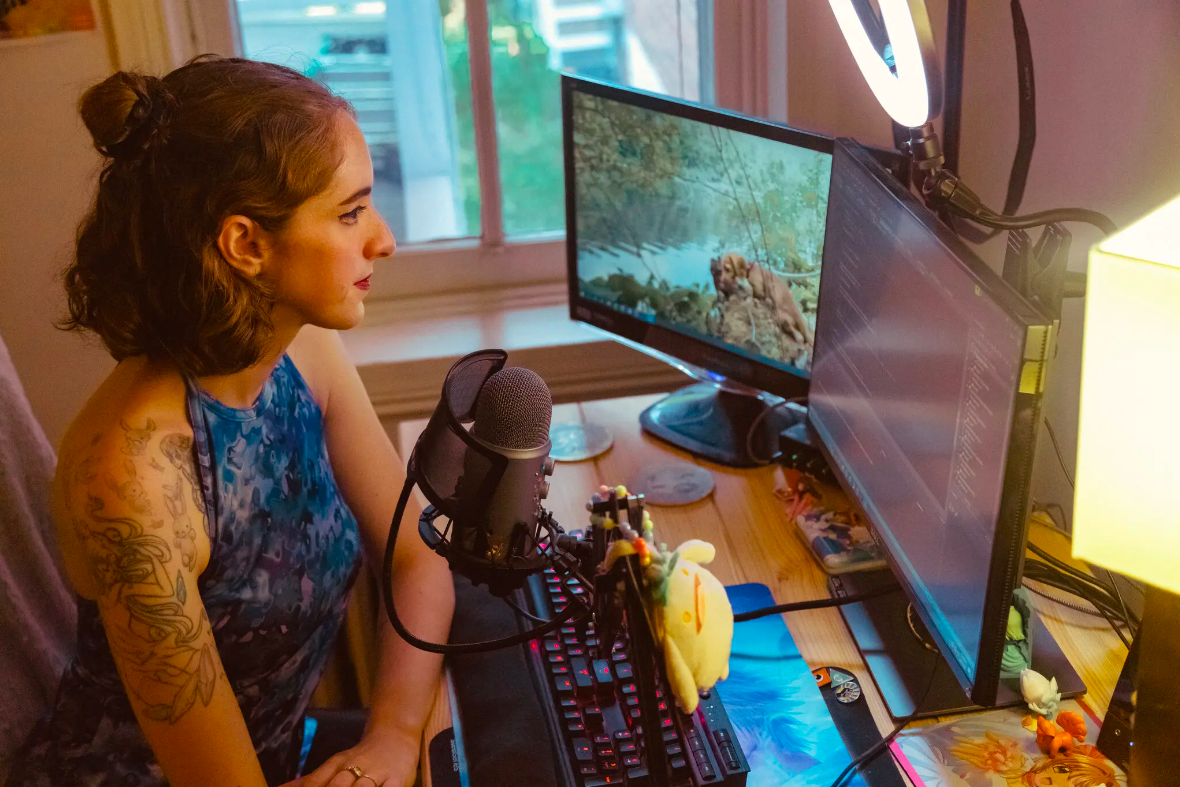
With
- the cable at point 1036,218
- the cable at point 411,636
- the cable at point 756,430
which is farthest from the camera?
the cable at point 756,430

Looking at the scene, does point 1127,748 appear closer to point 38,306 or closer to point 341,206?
point 341,206

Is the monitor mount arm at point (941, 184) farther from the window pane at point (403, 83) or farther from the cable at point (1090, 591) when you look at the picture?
the window pane at point (403, 83)

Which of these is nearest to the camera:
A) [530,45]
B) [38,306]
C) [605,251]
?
[605,251]

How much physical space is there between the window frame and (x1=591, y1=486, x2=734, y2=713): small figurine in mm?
1157

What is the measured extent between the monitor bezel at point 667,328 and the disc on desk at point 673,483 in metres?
0.14

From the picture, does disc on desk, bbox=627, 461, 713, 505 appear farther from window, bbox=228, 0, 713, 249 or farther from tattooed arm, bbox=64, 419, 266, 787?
window, bbox=228, 0, 713, 249

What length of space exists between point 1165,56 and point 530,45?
1.04 meters

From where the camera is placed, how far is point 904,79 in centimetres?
95

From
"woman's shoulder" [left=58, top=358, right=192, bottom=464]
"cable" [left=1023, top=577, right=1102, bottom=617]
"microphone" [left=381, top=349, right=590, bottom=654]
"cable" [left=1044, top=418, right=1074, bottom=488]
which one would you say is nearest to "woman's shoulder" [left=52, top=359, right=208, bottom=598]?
"woman's shoulder" [left=58, top=358, right=192, bottom=464]

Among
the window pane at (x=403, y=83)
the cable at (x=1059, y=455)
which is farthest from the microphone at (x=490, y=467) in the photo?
the window pane at (x=403, y=83)

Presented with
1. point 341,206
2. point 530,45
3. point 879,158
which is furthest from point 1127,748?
point 530,45

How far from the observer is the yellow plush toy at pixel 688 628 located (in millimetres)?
687

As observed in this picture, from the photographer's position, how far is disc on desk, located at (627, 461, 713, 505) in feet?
4.31

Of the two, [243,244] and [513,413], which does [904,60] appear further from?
[243,244]
